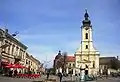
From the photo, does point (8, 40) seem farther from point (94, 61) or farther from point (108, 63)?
point (108, 63)

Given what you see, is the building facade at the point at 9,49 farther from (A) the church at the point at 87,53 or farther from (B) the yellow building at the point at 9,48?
(A) the church at the point at 87,53

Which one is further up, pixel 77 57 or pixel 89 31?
pixel 89 31

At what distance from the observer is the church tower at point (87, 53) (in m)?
120

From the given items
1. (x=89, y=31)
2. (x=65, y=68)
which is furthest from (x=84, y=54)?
(x=65, y=68)

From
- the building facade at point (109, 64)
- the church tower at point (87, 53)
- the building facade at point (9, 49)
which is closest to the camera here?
the building facade at point (9, 49)

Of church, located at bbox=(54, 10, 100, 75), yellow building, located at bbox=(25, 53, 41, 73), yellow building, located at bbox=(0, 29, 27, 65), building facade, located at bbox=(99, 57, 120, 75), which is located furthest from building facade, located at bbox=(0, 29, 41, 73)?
building facade, located at bbox=(99, 57, 120, 75)

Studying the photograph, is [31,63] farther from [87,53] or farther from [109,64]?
[109,64]

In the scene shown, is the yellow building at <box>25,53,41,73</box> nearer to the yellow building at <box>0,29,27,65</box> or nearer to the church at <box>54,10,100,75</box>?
the yellow building at <box>0,29,27,65</box>

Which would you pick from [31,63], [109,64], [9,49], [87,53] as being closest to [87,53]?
[87,53]

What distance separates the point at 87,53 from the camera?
120875mm

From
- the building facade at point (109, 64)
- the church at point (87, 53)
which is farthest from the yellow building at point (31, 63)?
the building facade at point (109, 64)

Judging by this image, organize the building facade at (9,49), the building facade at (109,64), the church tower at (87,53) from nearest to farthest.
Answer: the building facade at (9,49) → the church tower at (87,53) → the building facade at (109,64)

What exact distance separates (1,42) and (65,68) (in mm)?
94154

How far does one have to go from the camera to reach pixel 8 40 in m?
51.9
